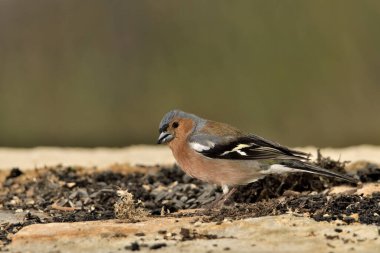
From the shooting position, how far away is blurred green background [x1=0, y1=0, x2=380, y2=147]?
18969 millimetres

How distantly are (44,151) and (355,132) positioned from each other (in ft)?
21.9

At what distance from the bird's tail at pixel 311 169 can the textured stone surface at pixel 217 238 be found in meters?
1.42

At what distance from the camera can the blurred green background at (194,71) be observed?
18969mm

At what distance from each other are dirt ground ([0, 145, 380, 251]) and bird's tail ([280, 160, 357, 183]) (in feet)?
0.55

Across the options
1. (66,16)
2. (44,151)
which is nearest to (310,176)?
(44,151)

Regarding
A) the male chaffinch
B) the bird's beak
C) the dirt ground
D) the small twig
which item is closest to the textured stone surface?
the dirt ground

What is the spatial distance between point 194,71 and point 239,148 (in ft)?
38.5

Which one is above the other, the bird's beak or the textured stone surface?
the bird's beak

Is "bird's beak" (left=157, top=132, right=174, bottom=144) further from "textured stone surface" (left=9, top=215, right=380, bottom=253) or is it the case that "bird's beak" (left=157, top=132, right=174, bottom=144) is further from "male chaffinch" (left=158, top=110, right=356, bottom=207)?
"textured stone surface" (left=9, top=215, right=380, bottom=253)

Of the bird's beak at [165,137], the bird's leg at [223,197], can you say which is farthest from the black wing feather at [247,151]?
the bird's beak at [165,137]

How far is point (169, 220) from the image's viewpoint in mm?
7590

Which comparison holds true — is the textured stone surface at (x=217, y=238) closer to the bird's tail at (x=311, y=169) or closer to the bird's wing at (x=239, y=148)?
the bird's tail at (x=311, y=169)

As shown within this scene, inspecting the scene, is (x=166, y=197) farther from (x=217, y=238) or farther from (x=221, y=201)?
(x=217, y=238)

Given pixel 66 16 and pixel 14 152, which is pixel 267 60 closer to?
pixel 66 16
